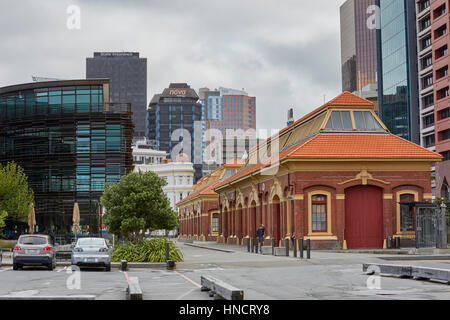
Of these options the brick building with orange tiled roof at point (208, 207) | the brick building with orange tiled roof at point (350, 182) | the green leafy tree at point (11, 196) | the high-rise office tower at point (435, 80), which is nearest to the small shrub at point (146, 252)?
the brick building with orange tiled roof at point (350, 182)

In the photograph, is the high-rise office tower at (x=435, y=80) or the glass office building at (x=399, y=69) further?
the glass office building at (x=399, y=69)

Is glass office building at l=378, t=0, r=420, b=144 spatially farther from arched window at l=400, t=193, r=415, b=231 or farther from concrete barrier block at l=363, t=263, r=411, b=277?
concrete barrier block at l=363, t=263, r=411, b=277

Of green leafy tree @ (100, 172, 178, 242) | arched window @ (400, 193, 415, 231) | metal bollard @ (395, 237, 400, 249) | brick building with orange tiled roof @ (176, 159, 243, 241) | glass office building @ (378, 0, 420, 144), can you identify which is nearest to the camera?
metal bollard @ (395, 237, 400, 249)

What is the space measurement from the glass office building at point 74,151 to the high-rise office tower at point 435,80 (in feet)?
140

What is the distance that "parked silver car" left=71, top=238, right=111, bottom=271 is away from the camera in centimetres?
2642

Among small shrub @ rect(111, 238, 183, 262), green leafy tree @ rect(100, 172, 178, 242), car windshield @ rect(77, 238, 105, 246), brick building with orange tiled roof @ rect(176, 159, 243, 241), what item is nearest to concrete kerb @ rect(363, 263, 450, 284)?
small shrub @ rect(111, 238, 183, 262)

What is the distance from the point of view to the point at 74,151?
232ft

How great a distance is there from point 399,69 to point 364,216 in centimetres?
7928

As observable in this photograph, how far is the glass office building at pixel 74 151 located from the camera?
70750 millimetres

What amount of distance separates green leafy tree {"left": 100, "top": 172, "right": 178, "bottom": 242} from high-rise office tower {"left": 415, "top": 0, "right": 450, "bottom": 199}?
48.9 meters

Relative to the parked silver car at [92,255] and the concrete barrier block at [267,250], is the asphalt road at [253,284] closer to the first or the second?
the parked silver car at [92,255]

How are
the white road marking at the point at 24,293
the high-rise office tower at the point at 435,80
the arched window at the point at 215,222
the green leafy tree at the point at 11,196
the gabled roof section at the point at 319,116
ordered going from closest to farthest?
the white road marking at the point at 24,293, the gabled roof section at the point at 319,116, the green leafy tree at the point at 11,196, the arched window at the point at 215,222, the high-rise office tower at the point at 435,80
